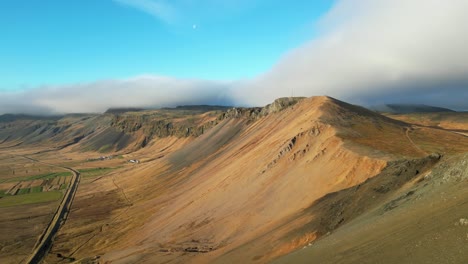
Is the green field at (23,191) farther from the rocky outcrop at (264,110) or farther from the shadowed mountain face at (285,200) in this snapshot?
the rocky outcrop at (264,110)

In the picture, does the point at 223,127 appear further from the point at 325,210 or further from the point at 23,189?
the point at 325,210

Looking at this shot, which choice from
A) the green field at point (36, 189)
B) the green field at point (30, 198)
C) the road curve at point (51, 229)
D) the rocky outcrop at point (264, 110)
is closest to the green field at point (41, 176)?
the green field at point (36, 189)

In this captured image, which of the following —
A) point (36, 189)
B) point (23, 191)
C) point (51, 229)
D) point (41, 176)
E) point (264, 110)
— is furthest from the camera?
point (41, 176)

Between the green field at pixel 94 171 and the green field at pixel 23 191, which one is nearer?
the green field at pixel 23 191

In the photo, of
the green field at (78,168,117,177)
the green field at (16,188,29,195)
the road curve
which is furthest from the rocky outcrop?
the green field at (16,188,29,195)

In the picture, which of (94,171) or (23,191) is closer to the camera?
(23,191)

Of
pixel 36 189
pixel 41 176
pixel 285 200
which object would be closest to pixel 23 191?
pixel 36 189

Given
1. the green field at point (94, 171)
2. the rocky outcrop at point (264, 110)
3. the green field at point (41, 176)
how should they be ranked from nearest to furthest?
the rocky outcrop at point (264, 110) → the green field at point (41, 176) → the green field at point (94, 171)

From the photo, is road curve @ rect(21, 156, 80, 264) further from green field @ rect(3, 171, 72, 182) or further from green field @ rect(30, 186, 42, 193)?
green field @ rect(3, 171, 72, 182)

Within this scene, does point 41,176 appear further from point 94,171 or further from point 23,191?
point 23,191
